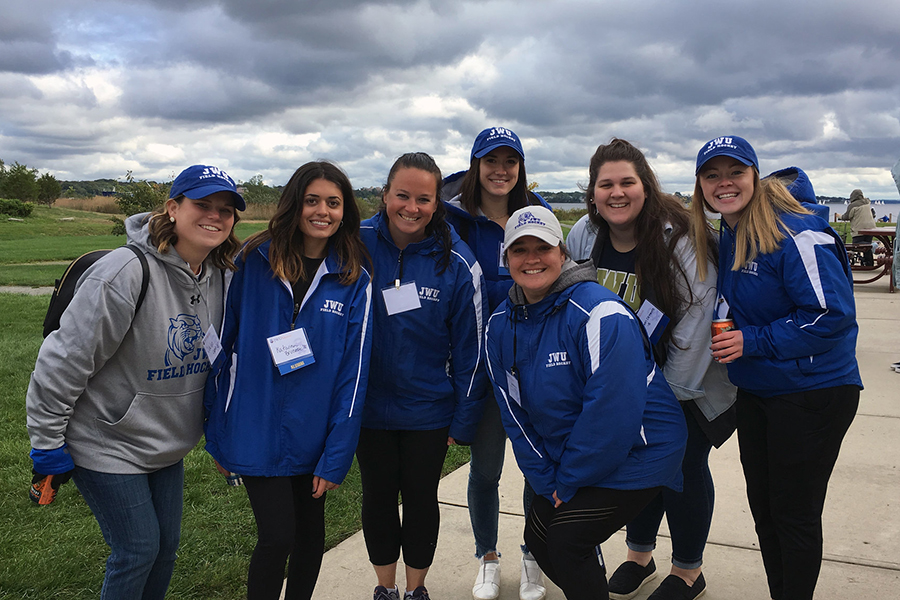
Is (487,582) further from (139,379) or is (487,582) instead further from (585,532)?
(139,379)

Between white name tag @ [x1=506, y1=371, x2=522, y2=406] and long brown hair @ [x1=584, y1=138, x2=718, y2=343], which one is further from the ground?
long brown hair @ [x1=584, y1=138, x2=718, y2=343]

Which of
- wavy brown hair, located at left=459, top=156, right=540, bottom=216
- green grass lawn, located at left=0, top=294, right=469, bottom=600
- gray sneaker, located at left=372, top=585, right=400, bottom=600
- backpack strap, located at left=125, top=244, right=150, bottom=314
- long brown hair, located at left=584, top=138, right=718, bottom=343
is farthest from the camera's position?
wavy brown hair, located at left=459, top=156, right=540, bottom=216

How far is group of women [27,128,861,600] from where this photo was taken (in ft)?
7.64

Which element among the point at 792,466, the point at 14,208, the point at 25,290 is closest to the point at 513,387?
the point at 792,466

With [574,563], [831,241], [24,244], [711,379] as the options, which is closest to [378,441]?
[574,563]

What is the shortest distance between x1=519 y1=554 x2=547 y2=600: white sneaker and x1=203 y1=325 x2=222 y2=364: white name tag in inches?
73.2

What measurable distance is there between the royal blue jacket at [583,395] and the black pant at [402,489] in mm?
475

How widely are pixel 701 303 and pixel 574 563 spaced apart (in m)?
1.22

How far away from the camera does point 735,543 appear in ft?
11.8

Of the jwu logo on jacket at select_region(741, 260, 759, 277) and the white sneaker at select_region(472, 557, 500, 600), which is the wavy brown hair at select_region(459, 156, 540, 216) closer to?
the jwu logo on jacket at select_region(741, 260, 759, 277)

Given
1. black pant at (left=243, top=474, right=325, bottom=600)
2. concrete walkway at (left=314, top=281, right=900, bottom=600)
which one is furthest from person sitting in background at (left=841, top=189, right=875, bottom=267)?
black pant at (left=243, top=474, right=325, bottom=600)

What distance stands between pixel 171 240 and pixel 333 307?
26.4 inches

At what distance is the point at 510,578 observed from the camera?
3.34 metres

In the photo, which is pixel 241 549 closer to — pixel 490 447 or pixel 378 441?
pixel 378 441
